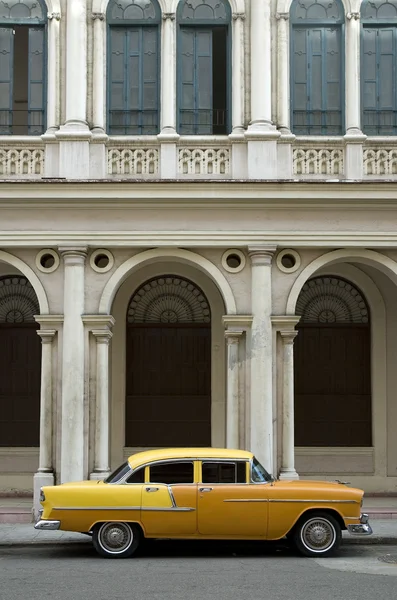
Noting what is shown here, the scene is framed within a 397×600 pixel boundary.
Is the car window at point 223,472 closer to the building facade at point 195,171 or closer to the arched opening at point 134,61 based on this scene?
the building facade at point 195,171

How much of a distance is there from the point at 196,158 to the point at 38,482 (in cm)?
617

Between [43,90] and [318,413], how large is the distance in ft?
26.3

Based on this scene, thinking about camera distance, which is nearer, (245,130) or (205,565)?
(205,565)

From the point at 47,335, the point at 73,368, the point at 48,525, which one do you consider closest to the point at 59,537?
the point at 48,525

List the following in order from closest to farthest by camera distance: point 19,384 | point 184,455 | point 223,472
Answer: point 223,472, point 184,455, point 19,384

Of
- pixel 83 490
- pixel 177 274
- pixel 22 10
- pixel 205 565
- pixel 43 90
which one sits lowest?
pixel 205 565

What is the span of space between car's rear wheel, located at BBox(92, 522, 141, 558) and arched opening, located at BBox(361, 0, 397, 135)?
8515 millimetres

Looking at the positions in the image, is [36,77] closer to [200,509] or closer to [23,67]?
[23,67]

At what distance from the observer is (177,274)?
19.4 m

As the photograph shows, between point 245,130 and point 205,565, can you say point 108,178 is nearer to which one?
point 245,130

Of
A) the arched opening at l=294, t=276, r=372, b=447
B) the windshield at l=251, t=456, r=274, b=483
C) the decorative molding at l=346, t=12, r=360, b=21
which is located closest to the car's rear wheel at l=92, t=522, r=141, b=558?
the windshield at l=251, t=456, r=274, b=483

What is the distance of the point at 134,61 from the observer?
17.5m

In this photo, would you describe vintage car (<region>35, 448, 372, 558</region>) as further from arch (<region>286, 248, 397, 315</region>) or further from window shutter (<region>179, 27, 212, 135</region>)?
window shutter (<region>179, 27, 212, 135</region>)

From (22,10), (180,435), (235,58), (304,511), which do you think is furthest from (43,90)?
(304,511)
